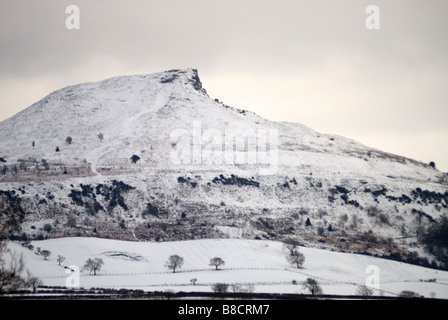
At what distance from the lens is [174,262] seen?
135875 mm

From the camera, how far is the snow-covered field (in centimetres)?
11856

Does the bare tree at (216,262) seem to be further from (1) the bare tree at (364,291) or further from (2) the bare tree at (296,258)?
(1) the bare tree at (364,291)

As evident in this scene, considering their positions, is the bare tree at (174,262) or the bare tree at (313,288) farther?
the bare tree at (174,262)

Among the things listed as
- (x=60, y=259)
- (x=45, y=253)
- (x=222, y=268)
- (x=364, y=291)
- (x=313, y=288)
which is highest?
(x=45, y=253)

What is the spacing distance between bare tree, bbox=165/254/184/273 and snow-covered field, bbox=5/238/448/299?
4.38 feet

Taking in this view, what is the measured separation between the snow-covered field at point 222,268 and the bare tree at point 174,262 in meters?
1.34

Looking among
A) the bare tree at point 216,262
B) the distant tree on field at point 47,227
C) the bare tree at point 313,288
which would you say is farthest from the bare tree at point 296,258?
the distant tree on field at point 47,227

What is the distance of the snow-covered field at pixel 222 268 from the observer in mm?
118562

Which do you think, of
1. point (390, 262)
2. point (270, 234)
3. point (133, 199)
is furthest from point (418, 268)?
point (133, 199)

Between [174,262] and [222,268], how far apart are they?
38.7 ft

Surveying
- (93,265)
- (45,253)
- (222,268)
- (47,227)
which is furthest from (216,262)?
(47,227)

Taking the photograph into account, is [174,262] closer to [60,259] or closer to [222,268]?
[222,268]

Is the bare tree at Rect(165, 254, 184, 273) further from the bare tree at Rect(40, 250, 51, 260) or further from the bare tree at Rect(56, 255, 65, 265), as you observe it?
the bare tree at Rect(40, 250, 51, 260)
